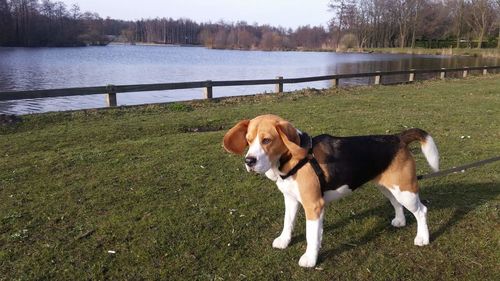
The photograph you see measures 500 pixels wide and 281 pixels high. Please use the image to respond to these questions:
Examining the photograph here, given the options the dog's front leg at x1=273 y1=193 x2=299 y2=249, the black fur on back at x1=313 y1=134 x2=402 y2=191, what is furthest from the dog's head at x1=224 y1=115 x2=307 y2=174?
the dog's front leg at x1=273 y1=193 x2=299 y2=249

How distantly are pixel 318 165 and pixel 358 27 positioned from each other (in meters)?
115

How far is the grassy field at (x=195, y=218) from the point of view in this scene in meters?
4.33

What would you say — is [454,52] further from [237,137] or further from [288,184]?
[237,137]

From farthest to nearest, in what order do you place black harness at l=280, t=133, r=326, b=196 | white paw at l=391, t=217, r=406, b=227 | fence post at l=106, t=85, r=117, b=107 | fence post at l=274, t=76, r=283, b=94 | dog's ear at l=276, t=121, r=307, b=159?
fence post at l=274, t=76, r=283, b=94 < fence post at l=106, t=85, r=117, b=107 < white paw at l=391, t=217, r=406, b=227 < black harness at l=280, t=133, r=326, b=196 < dog's ear at l=276, t=121, r=307, b=159

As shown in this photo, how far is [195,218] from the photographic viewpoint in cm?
546

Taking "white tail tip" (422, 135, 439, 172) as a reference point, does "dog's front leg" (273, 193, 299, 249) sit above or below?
below

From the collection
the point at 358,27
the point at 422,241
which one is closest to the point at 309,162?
the point at 422,241

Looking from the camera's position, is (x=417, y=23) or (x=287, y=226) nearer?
(x=287, y=226)

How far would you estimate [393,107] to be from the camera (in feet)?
48.8

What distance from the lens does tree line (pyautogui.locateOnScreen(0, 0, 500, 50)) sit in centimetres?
7831

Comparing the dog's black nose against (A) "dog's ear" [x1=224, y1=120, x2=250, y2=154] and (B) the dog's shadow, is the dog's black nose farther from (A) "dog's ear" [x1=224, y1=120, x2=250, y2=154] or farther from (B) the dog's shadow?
(B) the dog's shadow

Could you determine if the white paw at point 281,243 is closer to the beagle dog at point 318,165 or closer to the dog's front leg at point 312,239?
the beagle dog at point 318,165

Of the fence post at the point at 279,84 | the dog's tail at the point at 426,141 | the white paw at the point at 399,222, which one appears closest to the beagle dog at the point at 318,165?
the dog's tail at the point at 426,141

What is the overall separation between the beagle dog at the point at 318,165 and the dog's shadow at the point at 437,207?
1.49 ft
